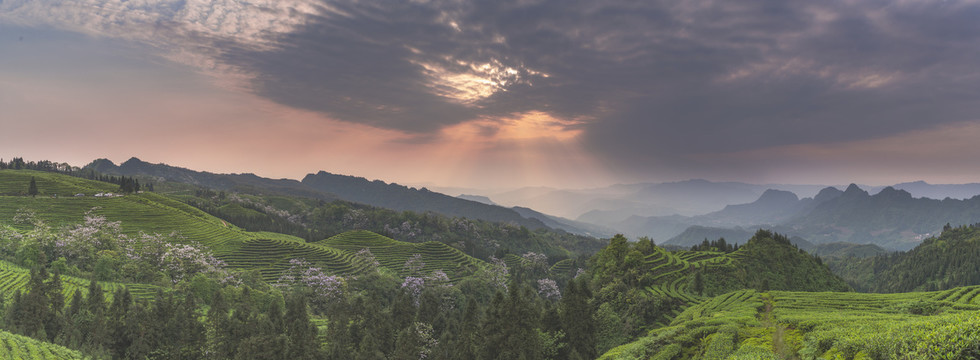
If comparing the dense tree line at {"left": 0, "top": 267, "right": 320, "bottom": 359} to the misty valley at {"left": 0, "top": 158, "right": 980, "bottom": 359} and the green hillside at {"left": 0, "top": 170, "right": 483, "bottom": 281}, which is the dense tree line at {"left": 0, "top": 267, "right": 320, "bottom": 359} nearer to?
the misty valley at {"left": 0, "top": 158, "right": 980, "bottom": 359}

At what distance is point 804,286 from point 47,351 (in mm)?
139514

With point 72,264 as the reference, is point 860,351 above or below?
above

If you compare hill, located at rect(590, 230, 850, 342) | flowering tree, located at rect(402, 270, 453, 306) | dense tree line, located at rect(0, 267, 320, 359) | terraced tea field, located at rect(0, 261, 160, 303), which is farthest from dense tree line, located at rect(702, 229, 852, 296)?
terraced tea field, located at rect(0, 261, 160, 303)

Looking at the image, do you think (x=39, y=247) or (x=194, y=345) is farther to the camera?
(x=39, y=247)

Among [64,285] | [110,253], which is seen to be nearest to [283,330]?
[64,285]

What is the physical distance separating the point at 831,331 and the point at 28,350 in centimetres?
7759

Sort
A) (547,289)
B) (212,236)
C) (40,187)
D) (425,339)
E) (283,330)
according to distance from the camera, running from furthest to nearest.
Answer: (40,187) → (547,289) → (212,236) → (425,339) → (283,330)

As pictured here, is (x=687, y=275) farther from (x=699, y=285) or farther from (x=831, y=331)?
(x=831, y=331)

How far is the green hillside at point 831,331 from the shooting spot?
49.1 ft

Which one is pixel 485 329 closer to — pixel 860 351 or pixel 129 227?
pixel 860 351

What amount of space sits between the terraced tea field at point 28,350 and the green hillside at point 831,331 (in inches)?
2382

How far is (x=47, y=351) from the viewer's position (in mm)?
45844

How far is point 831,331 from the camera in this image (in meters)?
24.9

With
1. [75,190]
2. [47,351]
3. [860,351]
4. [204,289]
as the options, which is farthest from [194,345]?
[75,190]
